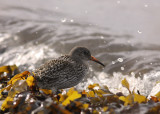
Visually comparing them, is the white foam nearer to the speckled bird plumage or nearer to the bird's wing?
the speckled bird plumage

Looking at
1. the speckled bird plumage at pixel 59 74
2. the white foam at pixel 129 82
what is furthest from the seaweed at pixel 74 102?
the white foam at pixel 129 82

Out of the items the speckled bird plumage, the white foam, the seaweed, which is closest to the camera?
the seaweed

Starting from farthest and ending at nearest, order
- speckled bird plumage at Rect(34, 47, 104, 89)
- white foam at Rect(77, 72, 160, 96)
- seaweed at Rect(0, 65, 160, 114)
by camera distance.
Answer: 1. white foam at Rect(77, 72, 160, 96)
2. speckled bird plumage at Rect(34, 47, 104, 89)
3. seaweed at Rect(0, 65, 160, 114)

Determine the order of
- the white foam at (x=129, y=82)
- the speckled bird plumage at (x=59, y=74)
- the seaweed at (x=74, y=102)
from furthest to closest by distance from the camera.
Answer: the white foam at (x=129, y=82) < the speckled bird plumage at (x=59, y=74) < the seaweed at (x=74, y=102)

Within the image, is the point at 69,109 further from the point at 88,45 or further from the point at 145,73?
the point at 88,45

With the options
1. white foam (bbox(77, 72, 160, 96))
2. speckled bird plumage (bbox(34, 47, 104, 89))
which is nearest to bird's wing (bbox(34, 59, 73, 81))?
speckled bird plumage (bbox(34, 47, 104, 89))

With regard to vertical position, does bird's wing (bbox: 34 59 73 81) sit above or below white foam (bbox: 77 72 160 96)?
above

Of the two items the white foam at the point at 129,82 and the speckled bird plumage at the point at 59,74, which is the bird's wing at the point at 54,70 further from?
the white foam at the point at 129,82

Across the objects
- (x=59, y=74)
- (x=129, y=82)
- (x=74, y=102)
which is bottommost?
(x=129, y=82)

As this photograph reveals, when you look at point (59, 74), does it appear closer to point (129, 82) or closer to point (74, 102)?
point (74, 102)

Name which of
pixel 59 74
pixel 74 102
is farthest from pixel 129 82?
pixel 74 102

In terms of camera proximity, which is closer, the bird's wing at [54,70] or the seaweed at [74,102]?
the seaweed at [74,102]

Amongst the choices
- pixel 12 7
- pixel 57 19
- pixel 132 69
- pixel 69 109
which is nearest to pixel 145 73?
pixel 132 69

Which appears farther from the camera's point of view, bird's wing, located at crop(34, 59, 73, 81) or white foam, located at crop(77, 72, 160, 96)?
white foam, located at crop(77, 72, 160, 96)
